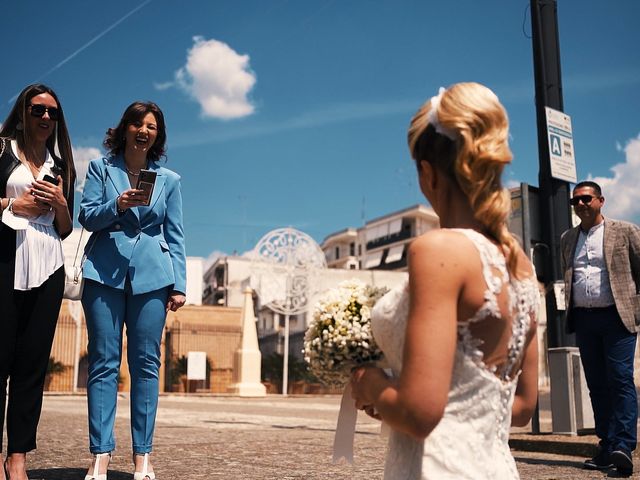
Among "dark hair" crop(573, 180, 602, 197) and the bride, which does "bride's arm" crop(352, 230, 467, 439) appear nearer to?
the bride

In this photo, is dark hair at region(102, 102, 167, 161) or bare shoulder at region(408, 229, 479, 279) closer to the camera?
bare shoulder at region(408, 229, 479, 279)

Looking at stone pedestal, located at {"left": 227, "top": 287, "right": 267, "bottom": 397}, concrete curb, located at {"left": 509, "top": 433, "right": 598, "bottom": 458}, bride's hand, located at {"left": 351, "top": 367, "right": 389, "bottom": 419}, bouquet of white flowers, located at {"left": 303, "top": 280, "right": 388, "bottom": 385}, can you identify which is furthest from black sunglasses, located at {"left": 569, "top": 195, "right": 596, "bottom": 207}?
stone pedestal, located at {"left": 227, "top": 287, "right": 267, "bottom": 397}

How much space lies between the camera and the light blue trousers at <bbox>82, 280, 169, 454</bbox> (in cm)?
397

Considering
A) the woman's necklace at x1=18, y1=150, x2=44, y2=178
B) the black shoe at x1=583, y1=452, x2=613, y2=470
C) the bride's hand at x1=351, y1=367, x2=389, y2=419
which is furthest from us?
the black shoe at x1=583, y1=452, x2=613, y2=470

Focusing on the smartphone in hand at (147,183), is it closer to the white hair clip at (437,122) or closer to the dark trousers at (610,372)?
the white hair clip at (437,122)

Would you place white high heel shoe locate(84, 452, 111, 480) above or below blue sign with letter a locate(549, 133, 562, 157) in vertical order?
below

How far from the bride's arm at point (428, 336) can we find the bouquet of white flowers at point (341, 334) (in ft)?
0.70

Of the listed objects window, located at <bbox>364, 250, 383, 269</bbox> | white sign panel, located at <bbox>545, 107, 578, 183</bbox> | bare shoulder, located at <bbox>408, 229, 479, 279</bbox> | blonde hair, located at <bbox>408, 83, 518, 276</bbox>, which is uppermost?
window, located at <bbox>364, 250, 383, 269</bbox>

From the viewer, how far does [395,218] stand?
87.0 meters

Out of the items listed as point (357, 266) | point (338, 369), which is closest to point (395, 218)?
point (357, 266)

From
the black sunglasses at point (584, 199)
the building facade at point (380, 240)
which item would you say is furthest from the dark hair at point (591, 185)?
the building facade at point (380, 240)

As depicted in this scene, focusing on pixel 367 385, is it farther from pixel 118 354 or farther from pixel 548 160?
pixel 548 160

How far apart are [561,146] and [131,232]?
5.22 metres

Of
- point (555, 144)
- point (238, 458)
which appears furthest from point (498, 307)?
point (555, 144)
